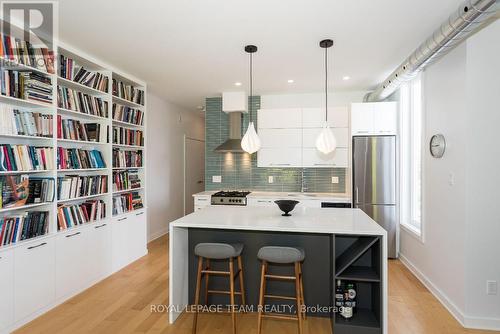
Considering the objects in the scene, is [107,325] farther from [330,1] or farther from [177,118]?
[177,118]

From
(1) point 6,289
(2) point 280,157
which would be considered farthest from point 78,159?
(2) point 280,157

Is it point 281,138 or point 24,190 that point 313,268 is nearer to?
point 281,138

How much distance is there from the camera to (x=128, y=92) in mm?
4094

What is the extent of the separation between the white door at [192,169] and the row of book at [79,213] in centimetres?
302

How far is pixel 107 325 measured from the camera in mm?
2506

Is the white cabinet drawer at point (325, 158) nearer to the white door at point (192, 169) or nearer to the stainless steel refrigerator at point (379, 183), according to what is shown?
the stainless steel refrigerator at point (379, 183)

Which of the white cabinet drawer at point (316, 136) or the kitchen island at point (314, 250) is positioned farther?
the white cabinet drawer at point (316, 136)

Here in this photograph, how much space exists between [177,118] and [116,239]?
3.10m

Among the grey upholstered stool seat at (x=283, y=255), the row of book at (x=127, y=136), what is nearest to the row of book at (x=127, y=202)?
the row of book at (x=127, y=136)

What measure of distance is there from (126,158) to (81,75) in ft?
4.02

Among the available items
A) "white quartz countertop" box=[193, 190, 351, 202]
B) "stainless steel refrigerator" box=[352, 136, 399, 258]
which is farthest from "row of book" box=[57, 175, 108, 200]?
"stainless steel refrigerator" box=[352, 136, 399, 258]

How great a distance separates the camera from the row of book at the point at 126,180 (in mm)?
3840

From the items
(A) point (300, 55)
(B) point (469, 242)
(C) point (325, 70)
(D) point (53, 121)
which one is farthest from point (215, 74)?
(B) point (469, 242)

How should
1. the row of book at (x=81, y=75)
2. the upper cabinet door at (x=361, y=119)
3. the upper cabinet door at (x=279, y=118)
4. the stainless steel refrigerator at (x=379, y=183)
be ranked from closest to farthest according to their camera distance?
1. the row of book at (x=81, y=75)
2. the stainless steel refrigerator at (x=379, y=183)
3. the upper cabinet door at (x=361, y=119)
4. the upper cabinet door at (x=279, y=118)
